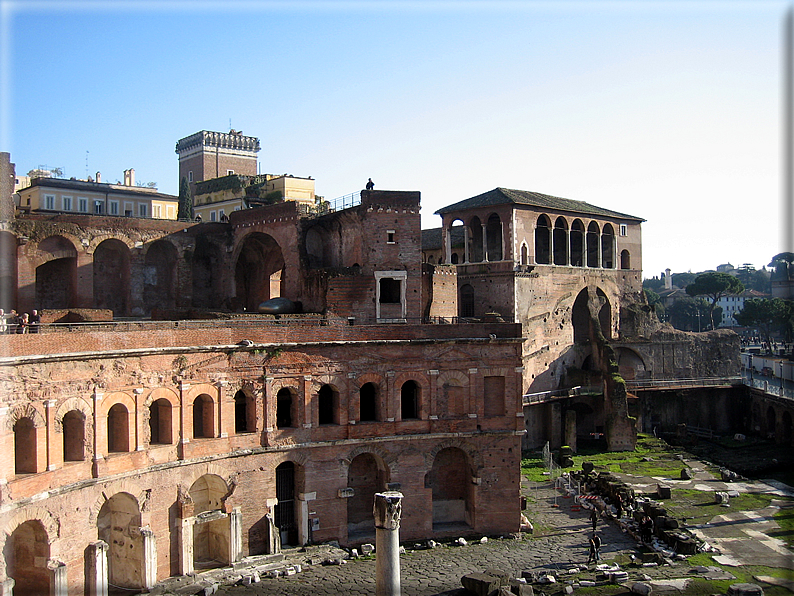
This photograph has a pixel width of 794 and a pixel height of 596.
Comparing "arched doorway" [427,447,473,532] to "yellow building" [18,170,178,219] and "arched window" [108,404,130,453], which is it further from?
"yellow building" [18,170,178,219]

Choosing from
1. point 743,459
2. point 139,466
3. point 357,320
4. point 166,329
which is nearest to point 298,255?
point 357,320

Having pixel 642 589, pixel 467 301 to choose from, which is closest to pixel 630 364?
pixel 467 301

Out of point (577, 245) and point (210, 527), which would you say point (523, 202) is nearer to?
point (577, 245)

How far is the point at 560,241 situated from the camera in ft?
150

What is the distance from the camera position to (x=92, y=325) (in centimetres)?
2161

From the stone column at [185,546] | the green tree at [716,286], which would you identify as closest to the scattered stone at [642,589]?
the stone column at [185,546]

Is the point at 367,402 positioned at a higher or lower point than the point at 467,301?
lower

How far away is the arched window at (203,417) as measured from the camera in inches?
927

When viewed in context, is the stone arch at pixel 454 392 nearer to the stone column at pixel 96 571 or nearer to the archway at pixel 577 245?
the stone column at pixel 96 571

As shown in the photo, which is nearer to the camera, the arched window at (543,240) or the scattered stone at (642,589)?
the scattered stone at (642,589)

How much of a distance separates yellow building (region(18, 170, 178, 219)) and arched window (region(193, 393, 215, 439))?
21.2 meters

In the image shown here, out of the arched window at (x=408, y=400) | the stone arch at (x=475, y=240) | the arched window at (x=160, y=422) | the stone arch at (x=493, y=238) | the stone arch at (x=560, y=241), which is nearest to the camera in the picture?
the arched window at (x=160, y=422)

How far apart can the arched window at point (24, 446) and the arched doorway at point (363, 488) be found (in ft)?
36.5

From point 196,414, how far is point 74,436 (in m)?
4.67
